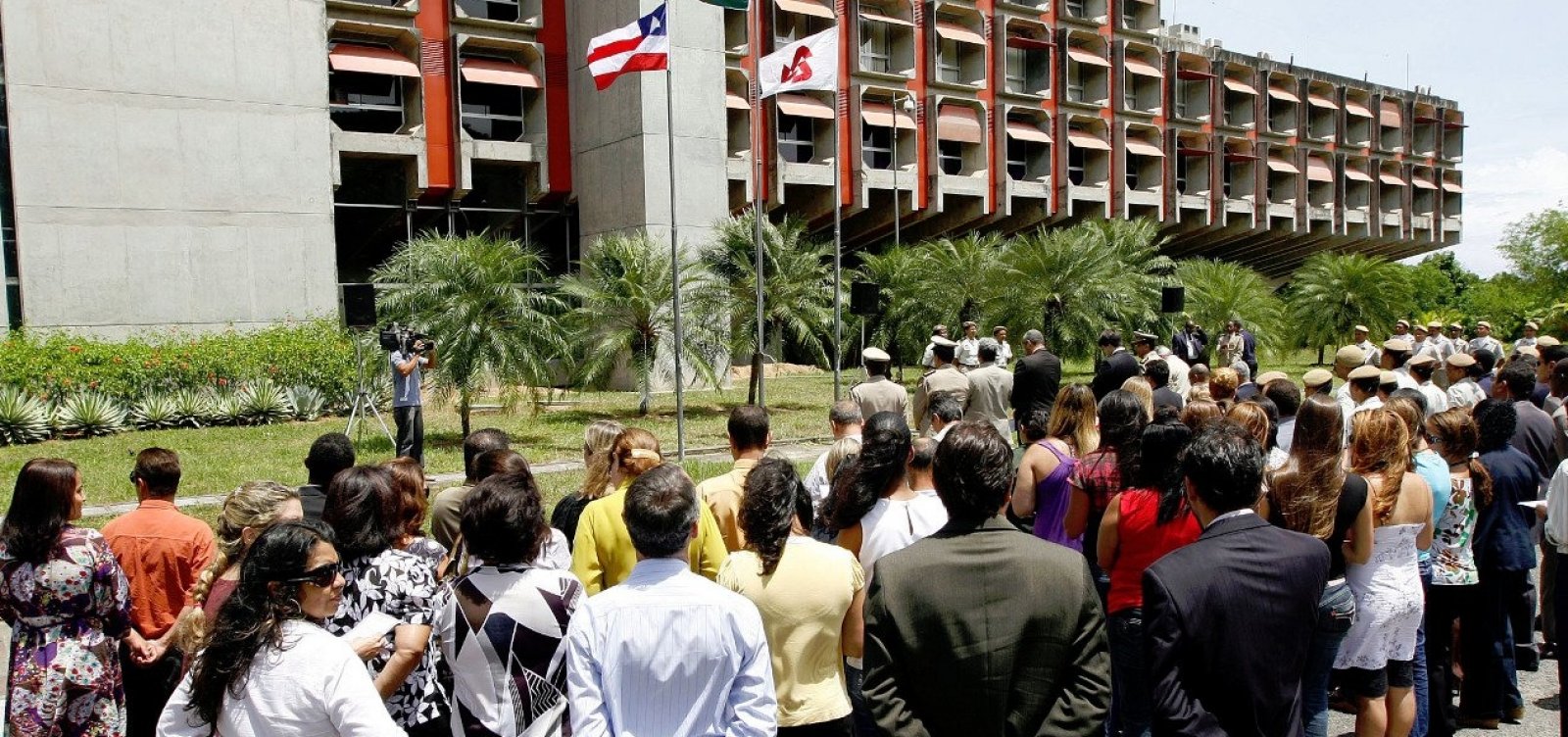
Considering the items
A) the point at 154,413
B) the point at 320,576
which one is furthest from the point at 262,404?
the point at 320,576

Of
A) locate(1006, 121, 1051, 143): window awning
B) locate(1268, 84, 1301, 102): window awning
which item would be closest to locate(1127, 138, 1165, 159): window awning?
locate(1006, 121, 1051, 143): window awning

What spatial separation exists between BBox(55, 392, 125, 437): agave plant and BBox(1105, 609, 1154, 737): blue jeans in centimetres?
1743

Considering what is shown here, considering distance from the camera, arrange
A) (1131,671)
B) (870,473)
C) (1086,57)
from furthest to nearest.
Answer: (1086,57) < (870,473) < (1131,671)

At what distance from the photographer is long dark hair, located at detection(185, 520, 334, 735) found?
2777 millimetres

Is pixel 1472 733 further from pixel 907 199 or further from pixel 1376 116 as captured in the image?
pixel 1376 116

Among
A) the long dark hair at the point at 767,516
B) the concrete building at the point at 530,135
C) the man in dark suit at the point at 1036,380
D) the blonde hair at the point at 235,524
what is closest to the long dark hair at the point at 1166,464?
the long dark hair at the point at 767,516

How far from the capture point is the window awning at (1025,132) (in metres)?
35.5

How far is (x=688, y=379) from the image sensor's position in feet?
73.3

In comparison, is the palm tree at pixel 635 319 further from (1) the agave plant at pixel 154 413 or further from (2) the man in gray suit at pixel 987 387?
(2) the man in gray suit at pixel 987 387

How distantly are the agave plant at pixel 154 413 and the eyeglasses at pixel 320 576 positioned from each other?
17083 mm

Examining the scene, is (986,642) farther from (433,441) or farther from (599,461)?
(433,441)

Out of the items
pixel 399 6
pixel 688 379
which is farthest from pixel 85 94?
pixel 688 379

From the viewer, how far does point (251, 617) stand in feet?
9.21

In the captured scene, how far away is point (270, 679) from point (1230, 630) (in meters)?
2.57
